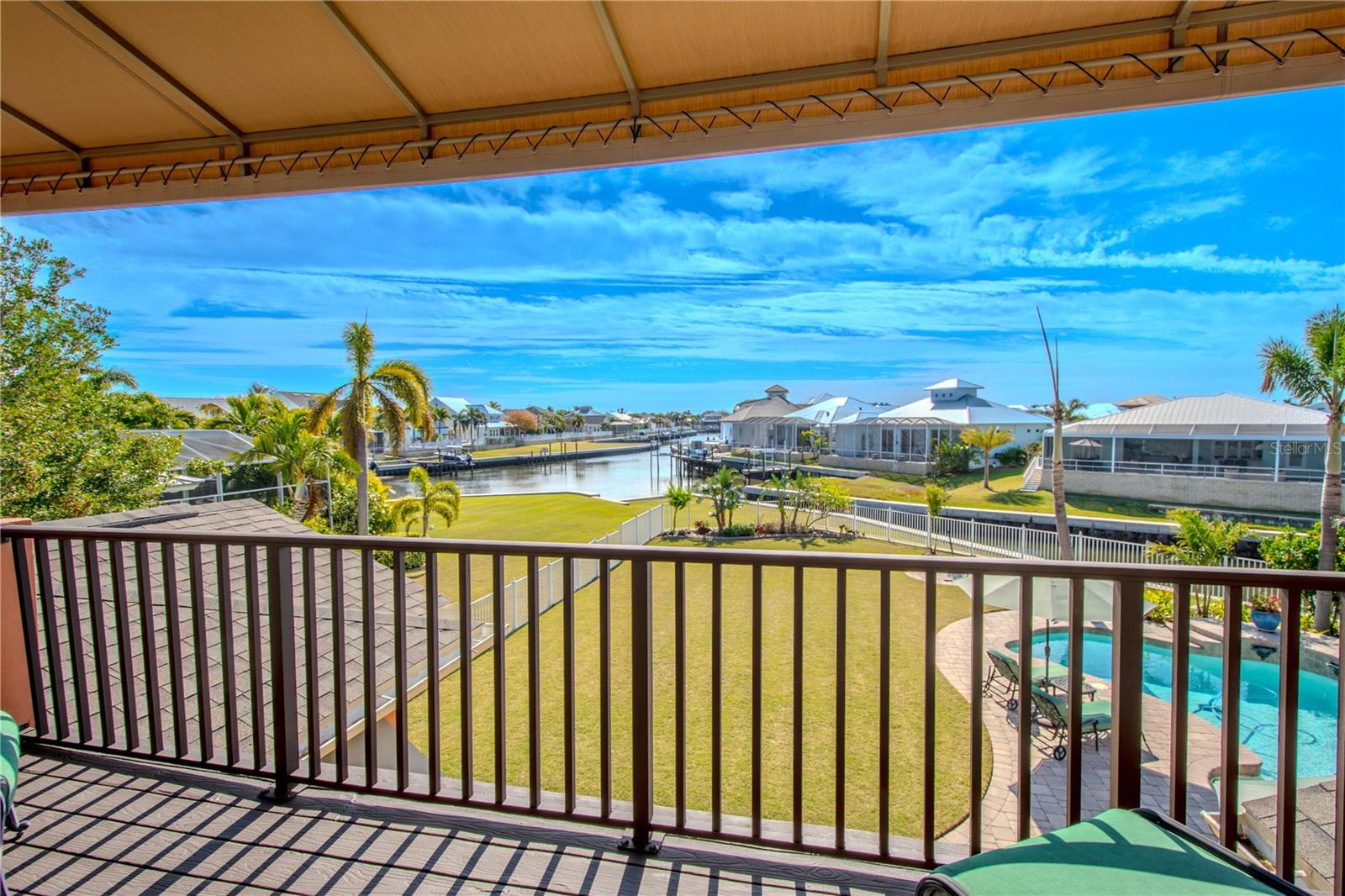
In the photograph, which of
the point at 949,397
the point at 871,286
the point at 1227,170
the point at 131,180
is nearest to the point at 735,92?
the point at 131,180

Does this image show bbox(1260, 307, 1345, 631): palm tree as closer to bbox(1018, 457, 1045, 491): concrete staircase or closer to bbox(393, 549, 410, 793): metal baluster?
bbox(1018, 457, 1045, 491): concrete staircase

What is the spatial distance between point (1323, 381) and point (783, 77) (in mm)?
11621

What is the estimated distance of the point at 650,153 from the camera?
8.38ft

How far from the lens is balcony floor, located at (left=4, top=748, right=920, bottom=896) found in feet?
4.83

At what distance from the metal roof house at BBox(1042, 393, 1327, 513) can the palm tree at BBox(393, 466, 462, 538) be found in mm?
17503

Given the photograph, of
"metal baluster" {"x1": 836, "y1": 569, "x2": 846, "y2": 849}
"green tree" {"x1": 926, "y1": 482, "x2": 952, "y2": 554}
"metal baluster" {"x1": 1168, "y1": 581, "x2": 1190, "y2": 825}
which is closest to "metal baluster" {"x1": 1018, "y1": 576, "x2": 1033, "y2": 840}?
"metal baluster" {"x1": 1168, "y1": 581, "x2": 1190, "y2": 825}

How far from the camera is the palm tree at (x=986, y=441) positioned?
19780 mm

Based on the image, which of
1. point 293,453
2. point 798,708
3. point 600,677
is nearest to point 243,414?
point 293,453

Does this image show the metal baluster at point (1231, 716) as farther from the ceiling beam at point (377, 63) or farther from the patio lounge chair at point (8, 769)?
the ceiling beam at point (377, 63)

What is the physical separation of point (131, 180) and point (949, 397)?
2839 cm

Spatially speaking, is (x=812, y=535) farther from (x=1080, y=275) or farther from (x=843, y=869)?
(x=1080, y=275)

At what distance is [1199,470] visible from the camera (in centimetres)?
1620

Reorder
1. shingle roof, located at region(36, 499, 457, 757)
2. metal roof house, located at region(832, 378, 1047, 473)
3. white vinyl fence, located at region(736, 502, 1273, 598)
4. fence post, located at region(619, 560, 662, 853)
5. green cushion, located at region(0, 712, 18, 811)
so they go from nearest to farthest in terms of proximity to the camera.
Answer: green cushion, located at region(0, 712, 18, 811) < fence post, located at region(619, 560, 662, 853) < shingle roof, located at region(36, 499, 457, 757) < white vinyl fence, located at region(736, 502, 1273, 598) < metal roof house, located at region(832, 378, 1047, 473)

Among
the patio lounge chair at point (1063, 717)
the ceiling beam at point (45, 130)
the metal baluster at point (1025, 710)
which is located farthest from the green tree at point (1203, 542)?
the ceiling beam at point (45, 130)
